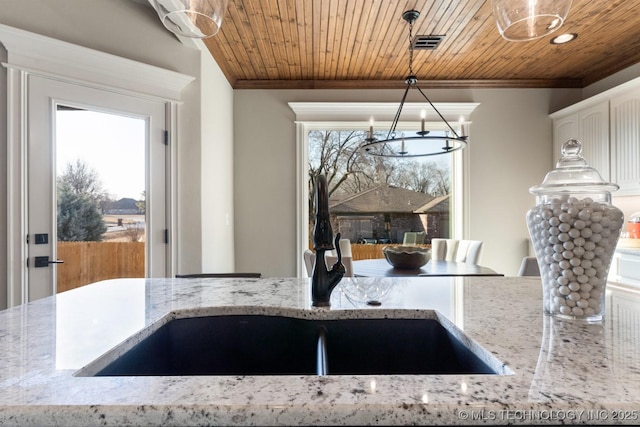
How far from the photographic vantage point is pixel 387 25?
8.96 feet

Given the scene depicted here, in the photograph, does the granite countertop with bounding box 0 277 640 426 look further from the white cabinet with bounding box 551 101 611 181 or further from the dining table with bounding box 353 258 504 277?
the white cabinet with bounding box 551 101 611 181

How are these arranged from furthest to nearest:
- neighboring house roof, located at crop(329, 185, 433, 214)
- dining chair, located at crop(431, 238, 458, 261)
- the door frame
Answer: neighboring house roof, located at crop(329, 185, 433, 214) → dining chair, located at crop(431, 238, 458, 261) → the door frame

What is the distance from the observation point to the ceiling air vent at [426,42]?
293 centimetres

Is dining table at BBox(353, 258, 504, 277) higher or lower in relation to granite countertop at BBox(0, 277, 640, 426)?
lower

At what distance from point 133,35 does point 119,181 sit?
42.9 inches

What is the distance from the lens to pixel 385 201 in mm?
4035

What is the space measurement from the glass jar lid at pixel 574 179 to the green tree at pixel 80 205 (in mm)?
2600

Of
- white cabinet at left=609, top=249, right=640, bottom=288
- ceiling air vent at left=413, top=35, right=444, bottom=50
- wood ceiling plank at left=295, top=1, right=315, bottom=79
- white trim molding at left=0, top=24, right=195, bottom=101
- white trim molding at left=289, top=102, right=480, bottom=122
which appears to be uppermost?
ceiling air vent at left=413, top=35, right=444, bottom=50

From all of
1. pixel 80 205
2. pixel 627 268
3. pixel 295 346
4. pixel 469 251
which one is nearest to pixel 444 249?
pixel 469 251

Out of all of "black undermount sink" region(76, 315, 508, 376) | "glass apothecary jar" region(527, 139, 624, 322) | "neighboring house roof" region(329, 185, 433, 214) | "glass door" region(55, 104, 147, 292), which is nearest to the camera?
"glass apothecary jar" region(527, 139, 624, 322)

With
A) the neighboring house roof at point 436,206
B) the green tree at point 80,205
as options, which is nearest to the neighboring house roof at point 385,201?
the neighboring house roof at point 436,206

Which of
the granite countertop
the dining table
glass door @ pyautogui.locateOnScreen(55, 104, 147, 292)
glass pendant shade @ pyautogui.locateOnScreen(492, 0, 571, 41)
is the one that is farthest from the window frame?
the granite countertop

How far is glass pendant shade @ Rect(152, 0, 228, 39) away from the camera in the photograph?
1.20m

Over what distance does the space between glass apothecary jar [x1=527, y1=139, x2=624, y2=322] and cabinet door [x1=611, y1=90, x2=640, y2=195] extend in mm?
2964
